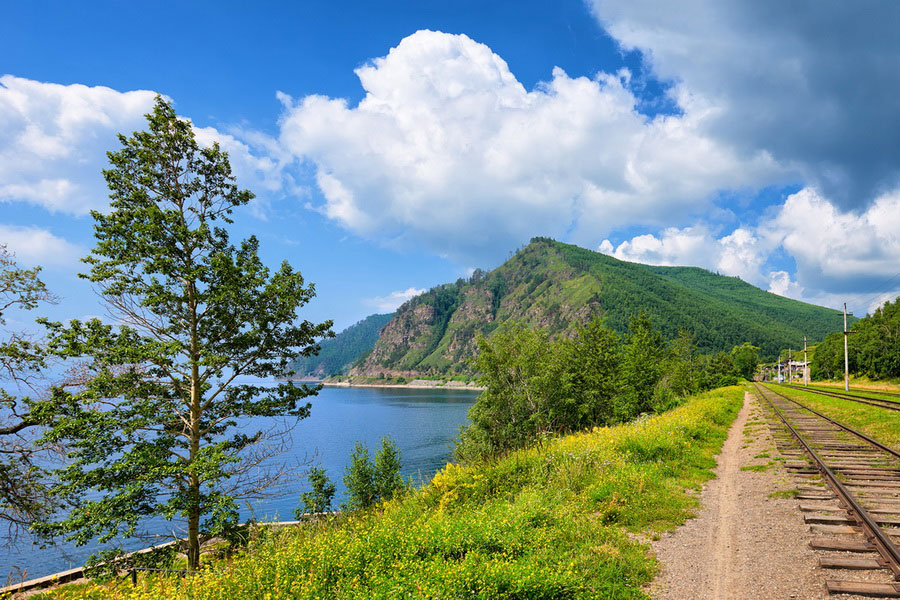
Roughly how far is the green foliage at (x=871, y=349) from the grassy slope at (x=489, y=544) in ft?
206

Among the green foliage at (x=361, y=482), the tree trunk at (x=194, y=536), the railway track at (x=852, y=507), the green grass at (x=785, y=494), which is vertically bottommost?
the green foliage at (x=361, y=482)

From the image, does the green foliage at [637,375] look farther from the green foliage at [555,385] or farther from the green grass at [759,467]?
the green grass at [759,467]

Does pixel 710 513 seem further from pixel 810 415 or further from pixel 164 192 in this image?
pixel 810 415

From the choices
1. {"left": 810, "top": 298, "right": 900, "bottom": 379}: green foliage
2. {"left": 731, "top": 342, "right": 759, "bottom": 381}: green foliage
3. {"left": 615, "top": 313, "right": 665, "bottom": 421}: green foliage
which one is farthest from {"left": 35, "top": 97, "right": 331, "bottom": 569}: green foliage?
{"left": 731, "top": 342, "right": 759, "bottom": 381}: green foliage

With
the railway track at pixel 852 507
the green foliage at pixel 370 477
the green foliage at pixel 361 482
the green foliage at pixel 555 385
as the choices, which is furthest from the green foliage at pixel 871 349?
the green foliage at pixel 361 482

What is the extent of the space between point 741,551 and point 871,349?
84.3 metres

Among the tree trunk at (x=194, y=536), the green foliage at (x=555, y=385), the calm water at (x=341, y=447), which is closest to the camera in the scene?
the tree trunk at (x=194, y=536)

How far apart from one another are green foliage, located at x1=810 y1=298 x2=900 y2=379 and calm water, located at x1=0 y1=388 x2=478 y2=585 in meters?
58.6

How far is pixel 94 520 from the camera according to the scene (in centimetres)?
1150

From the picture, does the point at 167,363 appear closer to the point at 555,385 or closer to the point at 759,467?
the point at 759,467

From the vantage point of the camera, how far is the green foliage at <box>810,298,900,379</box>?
61134 millimetres

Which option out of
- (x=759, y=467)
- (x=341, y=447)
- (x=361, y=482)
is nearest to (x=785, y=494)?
(x=759, y=467)

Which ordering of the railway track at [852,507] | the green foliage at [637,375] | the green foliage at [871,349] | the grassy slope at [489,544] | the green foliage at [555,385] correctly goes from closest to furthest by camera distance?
1. the grassy slope at [489,544]
2. the railway track at [852,507]
3. the green foliage at [555,385]
4. the green foliage at [637,375]
5. the green foliage at [871,349]

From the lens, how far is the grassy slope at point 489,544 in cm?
545
